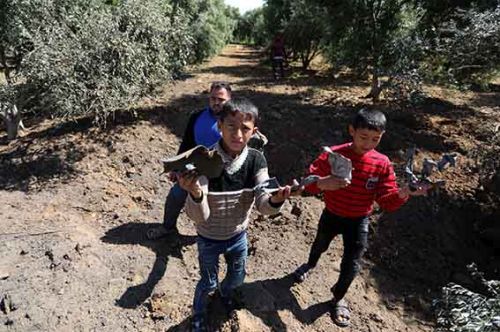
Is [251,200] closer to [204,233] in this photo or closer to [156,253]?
[204,233]

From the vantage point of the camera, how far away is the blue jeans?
263cm

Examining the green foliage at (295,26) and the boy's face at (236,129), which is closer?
the boy's face at (236,129)

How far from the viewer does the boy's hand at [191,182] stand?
1.95 meters

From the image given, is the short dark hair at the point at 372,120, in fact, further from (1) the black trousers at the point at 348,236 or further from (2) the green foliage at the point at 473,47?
(2) the green foliage at the point at 473,47

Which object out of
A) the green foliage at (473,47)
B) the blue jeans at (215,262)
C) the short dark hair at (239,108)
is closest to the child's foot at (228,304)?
the blue jeans at (215,262)

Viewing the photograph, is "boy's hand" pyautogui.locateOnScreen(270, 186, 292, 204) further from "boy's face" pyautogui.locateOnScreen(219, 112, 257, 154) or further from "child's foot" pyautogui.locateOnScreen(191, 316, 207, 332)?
"child's foot" pyautogui.locateOnScreen(191, 316, 207, 332)

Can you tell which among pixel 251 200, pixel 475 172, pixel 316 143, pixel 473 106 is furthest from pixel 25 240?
pixel 473 106

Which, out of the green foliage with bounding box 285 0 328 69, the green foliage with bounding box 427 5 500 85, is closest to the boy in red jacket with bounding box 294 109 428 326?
the green foliage with bounding box 427 5 500 85

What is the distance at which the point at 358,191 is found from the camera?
9.46 ft

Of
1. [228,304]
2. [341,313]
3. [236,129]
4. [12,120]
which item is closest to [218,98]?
[236,129]

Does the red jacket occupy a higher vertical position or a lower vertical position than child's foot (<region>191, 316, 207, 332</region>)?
higher

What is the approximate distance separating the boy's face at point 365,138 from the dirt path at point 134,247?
148cm

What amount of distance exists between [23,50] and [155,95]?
1981mm

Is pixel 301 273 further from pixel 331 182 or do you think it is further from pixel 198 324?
pixel 331 182
